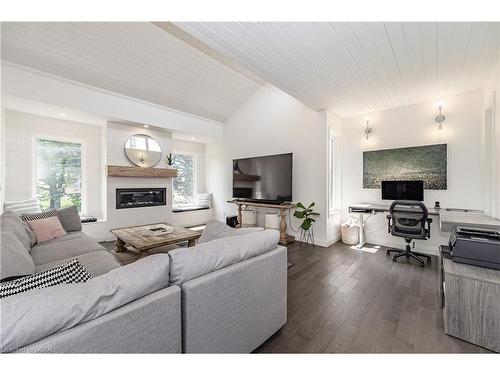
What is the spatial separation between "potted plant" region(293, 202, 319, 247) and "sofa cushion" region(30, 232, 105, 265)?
3.01m

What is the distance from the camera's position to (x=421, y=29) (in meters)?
1.93

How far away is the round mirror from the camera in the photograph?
4.48 metres

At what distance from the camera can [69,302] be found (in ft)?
2.60

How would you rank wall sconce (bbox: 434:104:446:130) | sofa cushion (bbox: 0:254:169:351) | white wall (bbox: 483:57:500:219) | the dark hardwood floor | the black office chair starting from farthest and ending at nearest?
wall sconce (bbox: 434:104:446:130)
the black office chair
white wall (bbox: 483:57:500:219)
the dark hardwood floor
sofa cushion (bbox: 0:254:169:351)

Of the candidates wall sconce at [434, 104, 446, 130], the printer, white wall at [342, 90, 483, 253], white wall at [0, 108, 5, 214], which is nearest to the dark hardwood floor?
the printer

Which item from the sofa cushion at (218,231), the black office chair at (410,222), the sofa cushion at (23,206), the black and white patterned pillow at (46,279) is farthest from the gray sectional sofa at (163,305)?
the black office chair at (410,222)

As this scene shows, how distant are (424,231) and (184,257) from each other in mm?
3361

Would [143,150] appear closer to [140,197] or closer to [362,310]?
[140,197]

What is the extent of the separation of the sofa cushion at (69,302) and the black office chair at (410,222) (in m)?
3.34

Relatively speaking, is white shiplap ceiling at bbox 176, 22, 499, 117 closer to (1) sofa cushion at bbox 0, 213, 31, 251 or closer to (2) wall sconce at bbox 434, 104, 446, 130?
(2) wall sconce at bbox 434, 104, 446, 130

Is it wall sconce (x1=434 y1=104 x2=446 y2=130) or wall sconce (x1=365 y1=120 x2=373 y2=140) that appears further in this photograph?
wall sconce (x1=365 y1=120 x2=373 y2=140)
